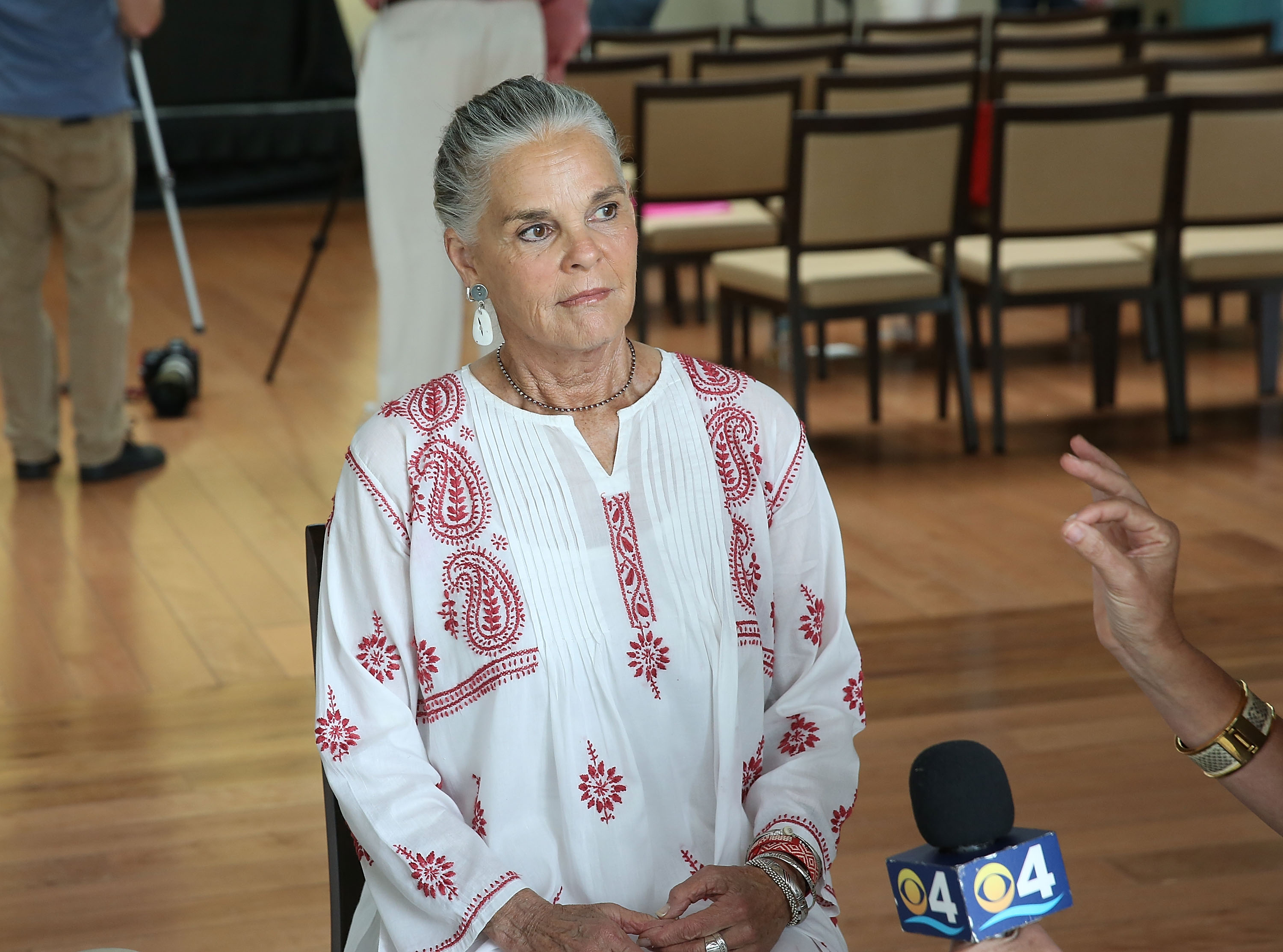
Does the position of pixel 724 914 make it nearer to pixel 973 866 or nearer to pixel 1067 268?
pixel 973 866

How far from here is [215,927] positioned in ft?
7.90

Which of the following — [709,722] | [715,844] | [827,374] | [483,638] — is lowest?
[827,374]

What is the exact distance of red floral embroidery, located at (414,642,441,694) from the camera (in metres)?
1.55

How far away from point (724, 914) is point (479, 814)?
0.88 ft

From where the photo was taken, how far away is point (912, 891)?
0.98 meters

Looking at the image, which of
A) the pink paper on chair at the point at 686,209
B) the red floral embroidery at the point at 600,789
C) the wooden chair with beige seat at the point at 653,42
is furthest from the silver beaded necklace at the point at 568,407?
the wooden chair with beige seat at the point at 653,42

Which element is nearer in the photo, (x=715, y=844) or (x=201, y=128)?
(x=715, y=844)

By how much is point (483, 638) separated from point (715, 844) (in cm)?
32

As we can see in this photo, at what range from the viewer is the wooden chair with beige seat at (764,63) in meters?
6.41

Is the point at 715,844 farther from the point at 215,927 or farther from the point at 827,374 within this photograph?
the point at 827,374

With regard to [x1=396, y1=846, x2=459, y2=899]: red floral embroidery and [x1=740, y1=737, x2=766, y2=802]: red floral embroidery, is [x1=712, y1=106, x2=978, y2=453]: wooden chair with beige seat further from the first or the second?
[x1=396, y1=846, x2=459, y2=899]: red floral embroidery

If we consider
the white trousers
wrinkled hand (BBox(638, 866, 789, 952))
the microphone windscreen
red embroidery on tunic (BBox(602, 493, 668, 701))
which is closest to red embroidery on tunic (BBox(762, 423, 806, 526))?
red embroidery on tunic (BBox(602, 493, 668, 701))

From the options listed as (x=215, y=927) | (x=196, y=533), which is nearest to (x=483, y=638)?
(x=215, y=927)

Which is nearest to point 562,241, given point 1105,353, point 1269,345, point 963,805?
point 963,805
